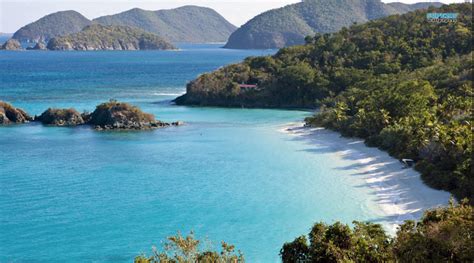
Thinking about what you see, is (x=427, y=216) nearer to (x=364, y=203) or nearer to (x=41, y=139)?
(x=364, y=203)

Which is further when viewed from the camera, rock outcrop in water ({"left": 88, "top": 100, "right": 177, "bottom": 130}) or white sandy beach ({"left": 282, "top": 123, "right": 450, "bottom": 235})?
rock outcrop in water ({"left": 88, "top": 100, "right": 177, "bottom": 130})

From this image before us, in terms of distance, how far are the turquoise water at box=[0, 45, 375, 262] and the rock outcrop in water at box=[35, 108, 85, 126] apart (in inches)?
83.5

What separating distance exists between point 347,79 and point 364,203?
156 feet

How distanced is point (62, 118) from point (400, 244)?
52.5m

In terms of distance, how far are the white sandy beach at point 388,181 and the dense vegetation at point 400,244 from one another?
7.50 meters

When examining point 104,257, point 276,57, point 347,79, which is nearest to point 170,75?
point 276,57

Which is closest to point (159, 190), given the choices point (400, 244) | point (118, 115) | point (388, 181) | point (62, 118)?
point (388, 181)

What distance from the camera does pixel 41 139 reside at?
181 ft

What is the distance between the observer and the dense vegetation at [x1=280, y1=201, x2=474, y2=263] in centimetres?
1797

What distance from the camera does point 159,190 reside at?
119ft

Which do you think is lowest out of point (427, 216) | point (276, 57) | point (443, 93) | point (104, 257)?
point (104, 257)

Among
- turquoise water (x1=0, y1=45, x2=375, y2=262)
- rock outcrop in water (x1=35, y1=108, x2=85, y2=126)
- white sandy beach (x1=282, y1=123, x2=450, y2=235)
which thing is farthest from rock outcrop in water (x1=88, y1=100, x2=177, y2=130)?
white sandy beach (x1=282, y1=123, x2=450, y2=235)

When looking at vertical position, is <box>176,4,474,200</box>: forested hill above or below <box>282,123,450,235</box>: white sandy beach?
above

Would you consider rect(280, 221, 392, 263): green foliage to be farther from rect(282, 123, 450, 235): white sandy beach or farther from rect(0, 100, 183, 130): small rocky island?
rect(0, 100, 183, 130): small rocky island
